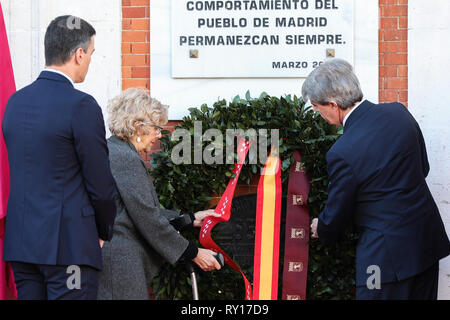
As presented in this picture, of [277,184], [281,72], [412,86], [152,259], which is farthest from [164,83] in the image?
[412,86]

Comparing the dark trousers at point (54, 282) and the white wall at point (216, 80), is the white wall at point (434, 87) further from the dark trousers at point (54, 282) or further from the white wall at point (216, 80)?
the dark trousers at point (54, 282)

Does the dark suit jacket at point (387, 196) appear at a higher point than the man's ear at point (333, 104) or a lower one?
lower

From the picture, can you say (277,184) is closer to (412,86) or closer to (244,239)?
(244,239)

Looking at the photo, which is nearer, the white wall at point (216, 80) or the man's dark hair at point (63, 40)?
the man's dark hair at point (63, 40)

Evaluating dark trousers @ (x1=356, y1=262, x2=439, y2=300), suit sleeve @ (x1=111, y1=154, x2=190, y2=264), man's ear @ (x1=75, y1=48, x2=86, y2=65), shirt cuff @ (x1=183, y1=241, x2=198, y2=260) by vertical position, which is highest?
man's ear @ (x1=75, y1=48, x2=86, y2=65)

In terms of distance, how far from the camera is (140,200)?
3246 mm

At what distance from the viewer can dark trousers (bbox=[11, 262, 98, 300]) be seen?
2.65 meters

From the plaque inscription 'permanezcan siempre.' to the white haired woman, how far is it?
1.07 metres

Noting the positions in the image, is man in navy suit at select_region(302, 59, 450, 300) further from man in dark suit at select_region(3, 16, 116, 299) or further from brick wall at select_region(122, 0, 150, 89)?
brick wall at select_region(122, 0, 150, 89)

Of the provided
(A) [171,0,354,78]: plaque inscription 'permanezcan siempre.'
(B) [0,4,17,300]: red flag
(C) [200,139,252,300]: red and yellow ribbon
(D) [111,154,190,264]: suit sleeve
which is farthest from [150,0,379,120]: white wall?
(D) [111,154,190,264]: suit sleeve

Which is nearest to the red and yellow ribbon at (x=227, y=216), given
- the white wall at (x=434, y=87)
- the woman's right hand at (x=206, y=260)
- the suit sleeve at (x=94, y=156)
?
the woman's right hand at (x=206, y=260)

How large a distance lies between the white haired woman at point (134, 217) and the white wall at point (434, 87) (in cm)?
201

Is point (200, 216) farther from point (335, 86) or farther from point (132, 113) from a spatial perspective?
point (335, 86)

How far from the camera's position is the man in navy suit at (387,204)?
294 cm
